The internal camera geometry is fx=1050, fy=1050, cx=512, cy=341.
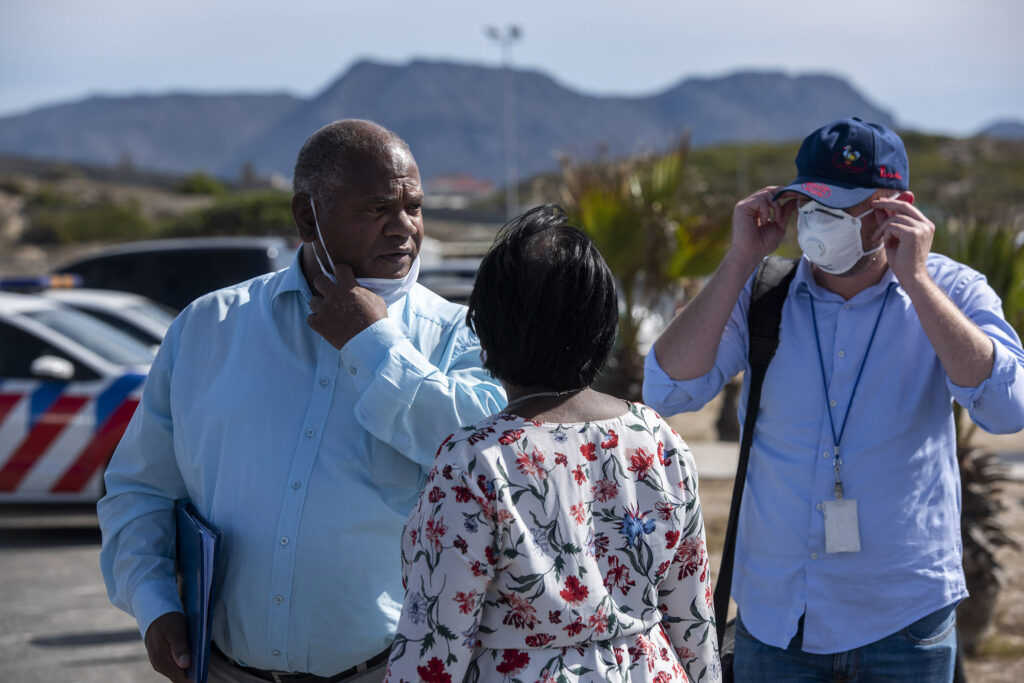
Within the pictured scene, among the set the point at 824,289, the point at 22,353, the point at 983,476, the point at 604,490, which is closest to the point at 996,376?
the point at 824,289

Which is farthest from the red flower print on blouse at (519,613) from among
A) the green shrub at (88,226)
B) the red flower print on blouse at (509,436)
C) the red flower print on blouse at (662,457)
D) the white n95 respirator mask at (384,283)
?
the green shrub at (88,226)

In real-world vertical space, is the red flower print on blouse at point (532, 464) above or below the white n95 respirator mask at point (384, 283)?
below

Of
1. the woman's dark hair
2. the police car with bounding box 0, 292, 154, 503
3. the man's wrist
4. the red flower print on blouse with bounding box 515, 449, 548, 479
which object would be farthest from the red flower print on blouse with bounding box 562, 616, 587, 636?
the police car with bounding box 0, 292, 154, 503

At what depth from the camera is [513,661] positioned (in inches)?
68.9

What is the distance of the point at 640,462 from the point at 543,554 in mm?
246

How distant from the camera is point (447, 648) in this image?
1.71m

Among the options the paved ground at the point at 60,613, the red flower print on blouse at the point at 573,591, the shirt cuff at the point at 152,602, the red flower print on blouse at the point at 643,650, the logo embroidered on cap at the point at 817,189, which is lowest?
Answer: the paved ground at the point at 60,613

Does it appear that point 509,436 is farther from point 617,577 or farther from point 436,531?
point 617,577

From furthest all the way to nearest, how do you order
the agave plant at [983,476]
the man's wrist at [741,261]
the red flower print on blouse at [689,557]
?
1. the agave plant at [983,476]
2. the man's wrist at [741,261]
3. the red flower print on blouse at [689,557]

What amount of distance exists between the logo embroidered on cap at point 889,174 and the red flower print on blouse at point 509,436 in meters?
1.39

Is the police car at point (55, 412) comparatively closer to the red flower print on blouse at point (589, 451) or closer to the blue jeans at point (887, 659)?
the blue jeans at point (887, 659)

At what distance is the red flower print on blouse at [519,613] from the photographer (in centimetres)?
174

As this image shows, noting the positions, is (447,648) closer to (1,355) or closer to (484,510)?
(484,510)

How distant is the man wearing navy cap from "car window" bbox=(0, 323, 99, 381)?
240 inches
